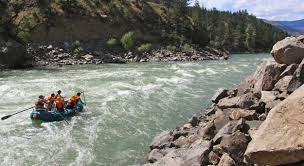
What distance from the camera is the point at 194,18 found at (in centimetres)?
10094

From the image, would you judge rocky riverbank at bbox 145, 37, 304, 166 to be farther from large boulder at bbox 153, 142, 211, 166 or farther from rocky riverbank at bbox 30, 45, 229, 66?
rocky riverbank at bbox 30, 45, 229, 66

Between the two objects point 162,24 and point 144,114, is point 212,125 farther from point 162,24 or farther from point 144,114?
point 162,24

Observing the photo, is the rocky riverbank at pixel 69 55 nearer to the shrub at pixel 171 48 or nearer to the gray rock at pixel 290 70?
the shrub at pixel 171 48

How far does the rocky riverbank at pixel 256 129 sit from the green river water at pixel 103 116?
1987 millimetres

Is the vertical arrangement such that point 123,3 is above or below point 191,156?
above

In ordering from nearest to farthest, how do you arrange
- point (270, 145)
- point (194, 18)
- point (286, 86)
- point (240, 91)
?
point (270, 145), point (286, 86), point (240, 91), point (194, 18)

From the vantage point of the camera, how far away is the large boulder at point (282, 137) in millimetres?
9625

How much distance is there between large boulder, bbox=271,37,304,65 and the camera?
54.7 feet

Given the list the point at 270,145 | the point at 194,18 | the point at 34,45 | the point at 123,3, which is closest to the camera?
the point at 270,145

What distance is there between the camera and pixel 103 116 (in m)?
23.4

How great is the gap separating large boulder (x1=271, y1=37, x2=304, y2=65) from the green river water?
6421 mm

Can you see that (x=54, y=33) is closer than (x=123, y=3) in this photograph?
Yes

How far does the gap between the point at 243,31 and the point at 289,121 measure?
398 ft

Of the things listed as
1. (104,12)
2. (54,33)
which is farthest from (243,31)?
(54,33)
